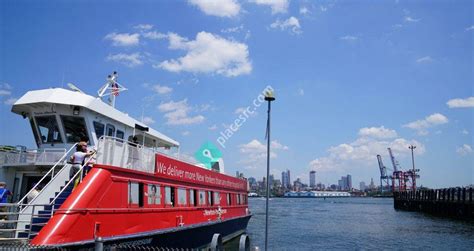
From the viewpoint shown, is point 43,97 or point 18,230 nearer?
point 18,230

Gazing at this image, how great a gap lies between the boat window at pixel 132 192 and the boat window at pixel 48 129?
10.6ft

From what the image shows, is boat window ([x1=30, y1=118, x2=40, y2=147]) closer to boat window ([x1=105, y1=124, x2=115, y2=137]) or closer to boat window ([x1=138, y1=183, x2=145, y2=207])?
boat window ([x1=105, y1=124, x2=115, y2=137])

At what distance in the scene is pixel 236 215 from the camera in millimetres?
21891

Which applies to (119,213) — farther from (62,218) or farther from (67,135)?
(67,135)

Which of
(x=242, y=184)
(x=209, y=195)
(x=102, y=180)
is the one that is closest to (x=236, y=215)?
(x=242, y=184)

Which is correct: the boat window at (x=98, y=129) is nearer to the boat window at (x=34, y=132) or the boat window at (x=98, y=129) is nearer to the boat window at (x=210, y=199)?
the boat window at (x=34, y=132)

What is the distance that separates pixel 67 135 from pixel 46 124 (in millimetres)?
875

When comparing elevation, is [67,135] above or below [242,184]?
above

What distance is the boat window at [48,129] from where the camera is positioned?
12.5 meters

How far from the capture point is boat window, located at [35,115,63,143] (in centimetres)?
1251

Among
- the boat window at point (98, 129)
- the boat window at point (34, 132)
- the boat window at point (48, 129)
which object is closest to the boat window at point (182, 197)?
the boat window at point (98, 129)

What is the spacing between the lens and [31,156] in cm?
1199

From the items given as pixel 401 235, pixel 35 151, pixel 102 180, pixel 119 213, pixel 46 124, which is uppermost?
pixel 46 124

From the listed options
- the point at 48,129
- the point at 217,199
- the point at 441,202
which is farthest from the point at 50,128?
the point at 441,202
